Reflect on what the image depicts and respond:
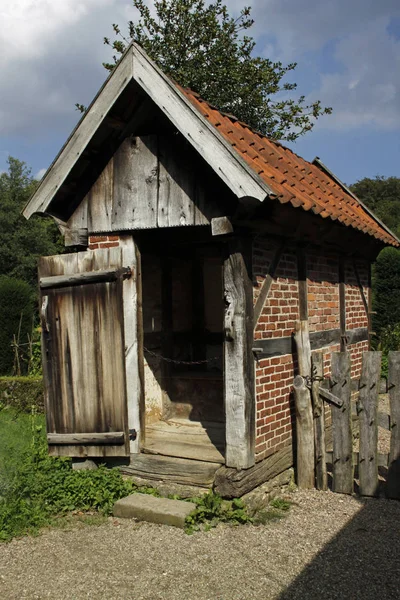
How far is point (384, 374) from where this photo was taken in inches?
535

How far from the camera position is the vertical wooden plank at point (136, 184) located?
5.84m

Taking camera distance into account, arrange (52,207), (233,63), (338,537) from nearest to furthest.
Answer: (338,537)
(52,207)
(233,63)

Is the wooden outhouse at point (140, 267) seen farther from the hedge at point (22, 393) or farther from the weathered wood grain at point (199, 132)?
the hedge at point (22, 393)

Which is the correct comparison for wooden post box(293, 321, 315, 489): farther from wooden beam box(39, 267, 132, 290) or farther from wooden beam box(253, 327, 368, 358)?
Answer: wooden beam box(39, 267, 132, 290)

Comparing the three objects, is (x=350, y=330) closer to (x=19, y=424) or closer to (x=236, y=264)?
(x=236, y=264)

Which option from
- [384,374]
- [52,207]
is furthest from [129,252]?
[384,374]

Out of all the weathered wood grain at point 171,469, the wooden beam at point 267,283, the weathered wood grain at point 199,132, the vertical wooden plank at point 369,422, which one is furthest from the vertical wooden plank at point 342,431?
the weathered wood grain at point 199,132

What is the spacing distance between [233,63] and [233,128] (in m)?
13.4

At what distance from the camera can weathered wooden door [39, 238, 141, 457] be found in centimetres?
580

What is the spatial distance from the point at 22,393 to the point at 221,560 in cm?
721

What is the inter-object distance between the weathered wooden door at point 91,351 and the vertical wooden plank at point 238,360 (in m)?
1.08

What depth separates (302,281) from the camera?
22.0 feet

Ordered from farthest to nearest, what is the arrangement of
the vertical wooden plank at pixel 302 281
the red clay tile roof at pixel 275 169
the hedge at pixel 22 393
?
the hedge at pixel 22 393 → the vertical wooden plank at pixel 302 281 → the red clay tile roof at pixel 275 169

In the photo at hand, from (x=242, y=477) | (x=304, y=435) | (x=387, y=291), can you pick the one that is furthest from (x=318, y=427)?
(x=387, y=291)
